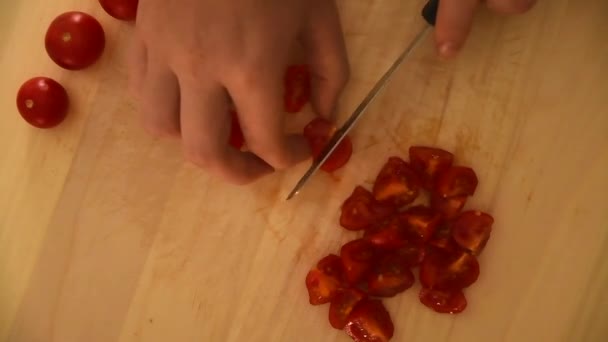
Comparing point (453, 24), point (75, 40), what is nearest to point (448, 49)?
point (453, 24)

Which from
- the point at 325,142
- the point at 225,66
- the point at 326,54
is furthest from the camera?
the point at 325,142

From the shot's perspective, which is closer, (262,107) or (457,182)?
(262,107)

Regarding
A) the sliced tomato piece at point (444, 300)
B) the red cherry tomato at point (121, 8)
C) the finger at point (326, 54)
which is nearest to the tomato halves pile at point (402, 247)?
the sliced tomato piece at point (444, 300)

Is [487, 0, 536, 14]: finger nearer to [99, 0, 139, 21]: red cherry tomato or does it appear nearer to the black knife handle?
the black knife handle

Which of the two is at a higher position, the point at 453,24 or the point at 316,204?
the point at 453,24

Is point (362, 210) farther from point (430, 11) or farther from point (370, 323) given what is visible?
point (430, 11)

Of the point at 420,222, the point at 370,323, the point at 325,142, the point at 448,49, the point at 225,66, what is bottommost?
the point at 370,323

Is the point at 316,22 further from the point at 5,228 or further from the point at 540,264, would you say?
the point at 5,228
